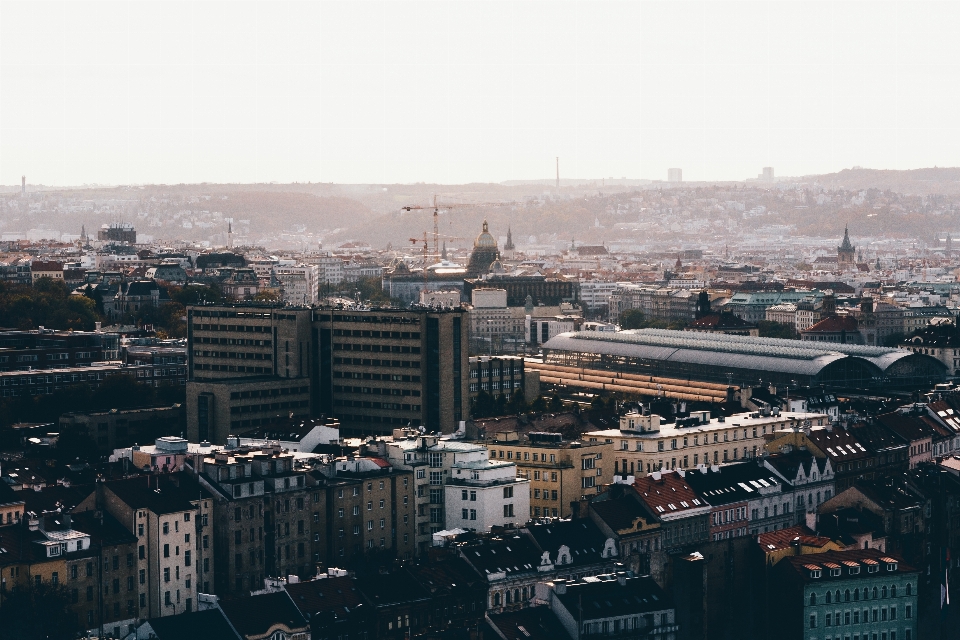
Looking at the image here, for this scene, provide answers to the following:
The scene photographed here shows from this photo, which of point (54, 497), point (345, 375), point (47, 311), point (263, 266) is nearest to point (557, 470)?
point (54, 497)

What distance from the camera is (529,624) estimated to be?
153 feet

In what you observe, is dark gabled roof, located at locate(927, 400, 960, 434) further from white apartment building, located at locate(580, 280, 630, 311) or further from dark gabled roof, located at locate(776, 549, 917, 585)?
white apartment building, located at locate(580, 280, 630, 311)

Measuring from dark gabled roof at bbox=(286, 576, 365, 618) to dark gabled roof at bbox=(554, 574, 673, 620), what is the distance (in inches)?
172

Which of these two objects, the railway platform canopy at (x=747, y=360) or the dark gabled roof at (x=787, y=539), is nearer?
the dark gabled roof at (x=787, y=539)

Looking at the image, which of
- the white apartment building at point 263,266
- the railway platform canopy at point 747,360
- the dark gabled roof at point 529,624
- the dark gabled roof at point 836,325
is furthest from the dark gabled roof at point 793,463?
the white apartment building at point 263,266

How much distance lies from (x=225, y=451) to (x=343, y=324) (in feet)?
74.3

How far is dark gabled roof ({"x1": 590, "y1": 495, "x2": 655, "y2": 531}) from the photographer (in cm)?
5222

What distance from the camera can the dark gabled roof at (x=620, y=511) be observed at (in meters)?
52.2

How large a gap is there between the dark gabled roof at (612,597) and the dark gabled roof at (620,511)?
2548mm

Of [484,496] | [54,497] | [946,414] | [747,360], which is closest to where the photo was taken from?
[54,497]

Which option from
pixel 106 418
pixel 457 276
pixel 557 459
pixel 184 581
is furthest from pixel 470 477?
pixel 457 276

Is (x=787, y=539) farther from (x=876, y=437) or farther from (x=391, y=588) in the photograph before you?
(x=391, y=588)

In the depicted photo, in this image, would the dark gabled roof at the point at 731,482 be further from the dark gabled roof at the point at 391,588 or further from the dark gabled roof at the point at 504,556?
the dark gabled roof at the point at 391,588

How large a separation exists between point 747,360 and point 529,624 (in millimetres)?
48409
